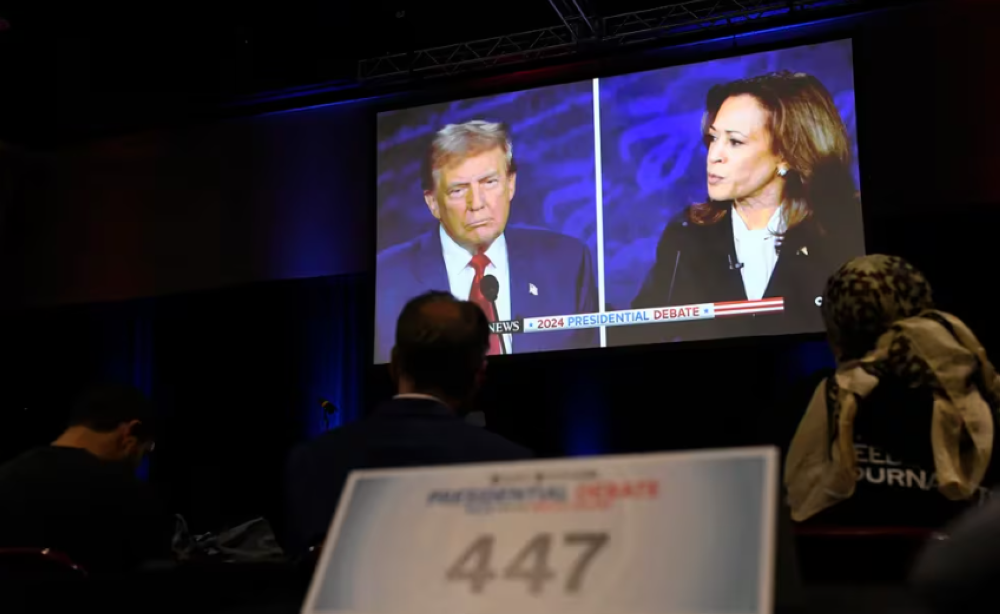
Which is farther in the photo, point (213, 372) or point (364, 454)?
point (213, 372)

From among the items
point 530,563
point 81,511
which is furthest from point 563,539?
point 81,511

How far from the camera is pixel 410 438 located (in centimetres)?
146

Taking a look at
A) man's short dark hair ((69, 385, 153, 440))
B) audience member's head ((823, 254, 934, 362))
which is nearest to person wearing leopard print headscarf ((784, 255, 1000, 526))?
audience member's head ((823, 254, 934, 362))

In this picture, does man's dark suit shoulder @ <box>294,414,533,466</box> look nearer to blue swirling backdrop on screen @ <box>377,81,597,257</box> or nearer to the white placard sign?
the white placard sign

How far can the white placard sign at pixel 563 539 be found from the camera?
0.68 meters

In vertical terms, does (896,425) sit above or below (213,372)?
below

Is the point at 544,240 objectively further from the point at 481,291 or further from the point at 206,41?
the point at 206,41

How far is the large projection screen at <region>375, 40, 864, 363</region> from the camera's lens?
415 cm

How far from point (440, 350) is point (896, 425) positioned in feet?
2.39

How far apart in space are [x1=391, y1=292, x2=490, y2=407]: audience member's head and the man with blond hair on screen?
270 cm

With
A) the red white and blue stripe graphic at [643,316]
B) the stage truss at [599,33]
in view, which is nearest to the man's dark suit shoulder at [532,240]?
the red white and blue stripe graphic at [643,316]

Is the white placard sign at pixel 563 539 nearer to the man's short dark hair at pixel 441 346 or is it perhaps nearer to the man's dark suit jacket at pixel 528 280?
the man's short dark hair at pixel 441 346

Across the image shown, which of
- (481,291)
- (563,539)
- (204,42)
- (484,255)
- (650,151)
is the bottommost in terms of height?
(563,539)

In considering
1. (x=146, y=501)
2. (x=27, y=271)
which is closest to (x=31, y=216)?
(x=27, y=271)
